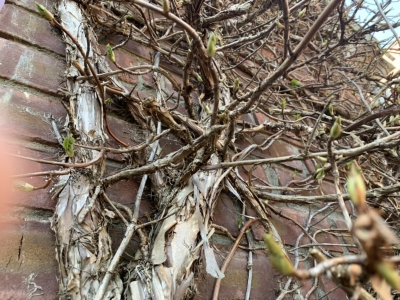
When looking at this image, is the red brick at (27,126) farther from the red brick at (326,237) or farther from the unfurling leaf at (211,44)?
the red brick at (326,237)

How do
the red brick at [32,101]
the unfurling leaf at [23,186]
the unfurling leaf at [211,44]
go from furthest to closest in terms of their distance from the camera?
1. the red brick at [32,101]
2. the unfurling leaf at [23,186]
3. the unfurling leaf at [211,44]

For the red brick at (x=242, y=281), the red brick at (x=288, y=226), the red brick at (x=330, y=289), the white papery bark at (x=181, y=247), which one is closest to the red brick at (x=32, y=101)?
the white papery bark at (x=181, y=247)

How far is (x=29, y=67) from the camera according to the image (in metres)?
0.63

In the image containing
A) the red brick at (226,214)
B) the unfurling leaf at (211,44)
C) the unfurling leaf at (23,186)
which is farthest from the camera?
the red brick at (226,214)

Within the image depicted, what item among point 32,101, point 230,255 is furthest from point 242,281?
point 32,101

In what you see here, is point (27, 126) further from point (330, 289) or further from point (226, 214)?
point (330, 289)

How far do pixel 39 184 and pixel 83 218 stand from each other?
10 centimetres

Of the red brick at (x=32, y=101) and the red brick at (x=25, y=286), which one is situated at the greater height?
the red brick at (x=32, y=101)

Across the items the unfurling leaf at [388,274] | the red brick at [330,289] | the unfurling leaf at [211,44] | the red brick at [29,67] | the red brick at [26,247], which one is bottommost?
the red brick at [330,289]

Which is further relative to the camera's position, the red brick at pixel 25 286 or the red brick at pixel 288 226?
the red brick at pixel 288 226

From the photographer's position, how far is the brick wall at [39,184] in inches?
18.4

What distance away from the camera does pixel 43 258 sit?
1.58 feet

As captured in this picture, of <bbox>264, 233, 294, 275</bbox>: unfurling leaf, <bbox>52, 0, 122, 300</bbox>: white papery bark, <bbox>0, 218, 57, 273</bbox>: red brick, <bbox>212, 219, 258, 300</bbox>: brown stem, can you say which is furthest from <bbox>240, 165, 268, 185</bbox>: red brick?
<bbox>264, 233, 294, 275</bbox>: unfurling leaf

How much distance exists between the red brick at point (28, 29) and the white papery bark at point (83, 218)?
104 mm
